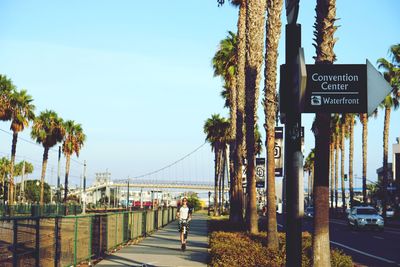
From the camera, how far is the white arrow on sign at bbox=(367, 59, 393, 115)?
7098 millimetres

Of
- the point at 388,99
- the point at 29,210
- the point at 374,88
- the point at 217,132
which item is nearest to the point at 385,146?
the point at 388,99

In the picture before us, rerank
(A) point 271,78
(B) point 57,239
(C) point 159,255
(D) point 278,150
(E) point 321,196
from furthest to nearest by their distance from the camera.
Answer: (A) point 271,78
(C) point 159,255
(D) point 278,150
(B) point 57,239
(E) point 321,196

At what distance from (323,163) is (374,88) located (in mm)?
4441

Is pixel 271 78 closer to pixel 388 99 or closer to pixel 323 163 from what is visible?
pixel 323 163

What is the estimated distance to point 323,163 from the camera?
11.4 metres

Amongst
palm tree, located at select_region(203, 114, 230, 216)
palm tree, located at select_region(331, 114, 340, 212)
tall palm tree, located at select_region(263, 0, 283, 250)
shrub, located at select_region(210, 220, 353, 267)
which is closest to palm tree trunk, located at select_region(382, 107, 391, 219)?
palm tree, located at select_region(331, 114, 340, 212)

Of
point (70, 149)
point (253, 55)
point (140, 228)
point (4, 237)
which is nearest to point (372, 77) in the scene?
point (4, 237)

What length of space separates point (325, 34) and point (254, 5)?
41.9ft

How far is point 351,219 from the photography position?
43.2m

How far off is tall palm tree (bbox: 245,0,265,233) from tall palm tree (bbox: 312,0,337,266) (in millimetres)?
12037

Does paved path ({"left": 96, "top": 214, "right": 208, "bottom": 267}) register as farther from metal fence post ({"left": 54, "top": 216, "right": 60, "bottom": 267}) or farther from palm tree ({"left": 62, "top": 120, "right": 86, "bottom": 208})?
palm tree ({"left": 62, "top": 120, "right": 86, "bottom": 208})

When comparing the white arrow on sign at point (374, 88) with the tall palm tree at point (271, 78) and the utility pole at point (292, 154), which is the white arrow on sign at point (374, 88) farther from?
the tall palm tree at point (271, 78)

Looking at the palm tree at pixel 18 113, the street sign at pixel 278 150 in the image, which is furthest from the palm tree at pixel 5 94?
the street sign at pixel 278 150

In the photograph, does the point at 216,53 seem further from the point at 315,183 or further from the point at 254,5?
the point at 315,183
